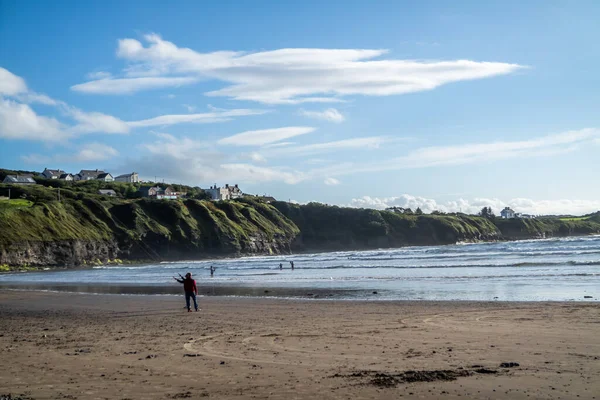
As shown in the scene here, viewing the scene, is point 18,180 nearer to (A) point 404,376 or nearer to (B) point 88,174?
(B) point 88,174

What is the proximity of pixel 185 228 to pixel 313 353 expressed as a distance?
104 meters

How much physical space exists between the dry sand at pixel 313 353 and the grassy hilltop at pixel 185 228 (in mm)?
66707

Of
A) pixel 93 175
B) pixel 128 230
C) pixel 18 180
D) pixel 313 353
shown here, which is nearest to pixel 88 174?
pixel 93 175

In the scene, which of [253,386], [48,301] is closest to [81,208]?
[48,301]

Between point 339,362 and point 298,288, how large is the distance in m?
22.7

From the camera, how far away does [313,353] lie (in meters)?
12.0

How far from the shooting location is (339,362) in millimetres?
10969

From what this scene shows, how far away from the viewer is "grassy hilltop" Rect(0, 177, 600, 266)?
280 feet

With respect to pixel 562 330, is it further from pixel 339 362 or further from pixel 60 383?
pixel 60 383

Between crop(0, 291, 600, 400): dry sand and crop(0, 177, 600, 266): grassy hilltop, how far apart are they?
66707 millimetres

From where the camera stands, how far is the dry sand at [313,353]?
8.93 metres

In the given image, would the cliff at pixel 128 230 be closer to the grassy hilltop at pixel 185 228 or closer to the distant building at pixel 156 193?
the grassy hilltop at pixel 185 228

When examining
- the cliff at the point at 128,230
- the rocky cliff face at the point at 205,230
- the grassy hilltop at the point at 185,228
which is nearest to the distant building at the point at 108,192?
the grassy hilltop at the point at 185,228

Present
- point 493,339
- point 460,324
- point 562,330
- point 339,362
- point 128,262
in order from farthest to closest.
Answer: point 128,262 < point 460,324 < point 562,330 < point 493,339 < point 339,362
